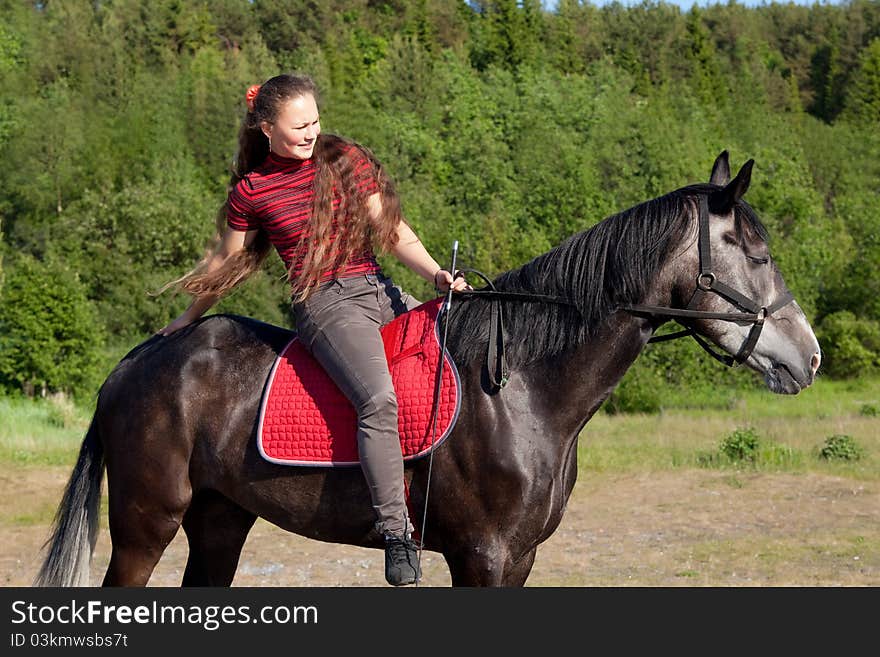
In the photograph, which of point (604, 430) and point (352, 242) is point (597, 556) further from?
point (604, 430)

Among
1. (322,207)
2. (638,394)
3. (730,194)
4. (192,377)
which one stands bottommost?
(638,394)

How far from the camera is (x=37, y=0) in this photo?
79.4 meters

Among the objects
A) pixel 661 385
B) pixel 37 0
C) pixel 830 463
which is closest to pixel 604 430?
pixel 830 463

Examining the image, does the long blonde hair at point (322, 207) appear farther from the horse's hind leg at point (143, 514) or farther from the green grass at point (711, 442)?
the green grass at point (711, 442)

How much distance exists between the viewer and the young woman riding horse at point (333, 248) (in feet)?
13.5

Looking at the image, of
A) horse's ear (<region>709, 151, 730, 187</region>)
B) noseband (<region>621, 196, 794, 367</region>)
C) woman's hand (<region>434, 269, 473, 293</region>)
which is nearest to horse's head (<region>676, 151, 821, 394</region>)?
noseband (<region>621, 196, 794, 367</region>)

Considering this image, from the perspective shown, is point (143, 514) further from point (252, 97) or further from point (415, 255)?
point (252, 97)

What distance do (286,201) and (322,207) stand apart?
0.18 meters

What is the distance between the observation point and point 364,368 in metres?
4.16

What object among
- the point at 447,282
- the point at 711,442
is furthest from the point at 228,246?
the point at 711,442

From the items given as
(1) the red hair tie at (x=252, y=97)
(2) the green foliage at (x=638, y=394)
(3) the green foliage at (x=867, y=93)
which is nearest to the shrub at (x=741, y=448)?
(1) the red hair tie at (x=252, y=97)

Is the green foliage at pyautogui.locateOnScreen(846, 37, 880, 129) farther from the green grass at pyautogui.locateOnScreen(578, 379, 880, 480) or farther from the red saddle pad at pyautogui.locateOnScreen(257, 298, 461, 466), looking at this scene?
the red saddle pad at pyautogui.locateOnScreen(257, 298, 461, 466)

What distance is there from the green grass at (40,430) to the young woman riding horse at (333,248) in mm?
13821

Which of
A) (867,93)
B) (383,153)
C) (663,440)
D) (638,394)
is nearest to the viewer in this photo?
(663,440)
